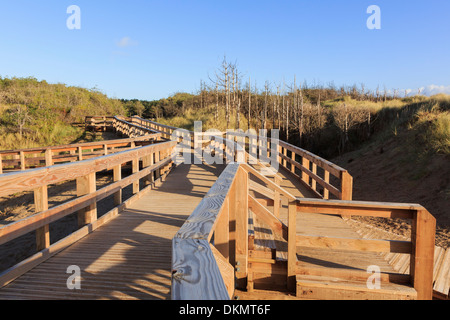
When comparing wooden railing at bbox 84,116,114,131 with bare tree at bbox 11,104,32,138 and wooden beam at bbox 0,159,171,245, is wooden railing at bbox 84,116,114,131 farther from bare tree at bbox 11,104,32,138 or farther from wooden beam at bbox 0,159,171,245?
wooden beam at bbox 0,159,171,245

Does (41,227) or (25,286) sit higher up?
(41,227)

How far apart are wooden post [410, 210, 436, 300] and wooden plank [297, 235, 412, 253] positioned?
0.41 feet

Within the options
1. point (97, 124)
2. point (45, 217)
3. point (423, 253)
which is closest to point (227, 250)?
point (45, 217)

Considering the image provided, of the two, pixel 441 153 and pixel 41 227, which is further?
pixel 441 153

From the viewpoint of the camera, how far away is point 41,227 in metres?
3.57

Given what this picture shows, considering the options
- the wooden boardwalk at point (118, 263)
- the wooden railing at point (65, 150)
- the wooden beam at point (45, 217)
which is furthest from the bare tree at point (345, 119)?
the wooden beam at point (45, 217)

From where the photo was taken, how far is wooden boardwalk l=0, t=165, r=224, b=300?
2.90 meters

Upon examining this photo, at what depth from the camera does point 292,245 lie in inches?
156

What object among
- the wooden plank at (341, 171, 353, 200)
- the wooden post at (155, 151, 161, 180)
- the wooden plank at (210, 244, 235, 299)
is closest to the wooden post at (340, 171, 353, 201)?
the wooden plank at (341, 171, 353, 200)

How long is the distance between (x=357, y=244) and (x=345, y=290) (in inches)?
21.6

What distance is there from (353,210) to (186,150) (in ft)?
43.5

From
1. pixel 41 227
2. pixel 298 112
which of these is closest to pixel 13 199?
pixel 41 227

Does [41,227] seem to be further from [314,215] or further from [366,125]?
[366,125]

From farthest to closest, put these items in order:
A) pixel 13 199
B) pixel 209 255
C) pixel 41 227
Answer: pixel 13 199 < pixel 41 227 < pixel 209 255
